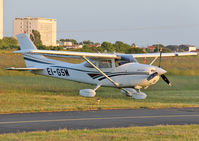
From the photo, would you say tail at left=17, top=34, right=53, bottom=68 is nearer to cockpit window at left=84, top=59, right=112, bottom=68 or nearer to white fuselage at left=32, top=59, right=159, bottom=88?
white fuselage at left=32, top=59, right=159, bottom=88

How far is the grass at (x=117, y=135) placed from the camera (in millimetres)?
9273

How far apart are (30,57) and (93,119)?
1339 centimetres

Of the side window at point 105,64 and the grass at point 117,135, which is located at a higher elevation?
the side window at point 105,64

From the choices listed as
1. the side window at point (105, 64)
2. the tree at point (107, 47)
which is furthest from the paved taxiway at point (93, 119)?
the tree at point (107, 47)

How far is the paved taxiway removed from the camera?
11375 millimetres

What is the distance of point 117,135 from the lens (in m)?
9.71

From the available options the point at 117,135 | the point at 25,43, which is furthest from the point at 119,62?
the point at 117,135

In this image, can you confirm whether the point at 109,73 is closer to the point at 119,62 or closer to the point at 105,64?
the point at 105,64

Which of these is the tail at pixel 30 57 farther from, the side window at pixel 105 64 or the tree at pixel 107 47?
the tree at pixel 107 47

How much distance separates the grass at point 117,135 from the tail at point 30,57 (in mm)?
14465

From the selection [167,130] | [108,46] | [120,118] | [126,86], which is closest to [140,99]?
[126,86]

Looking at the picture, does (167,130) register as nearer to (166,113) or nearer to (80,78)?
(166,113)

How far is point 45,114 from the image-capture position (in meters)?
13.9

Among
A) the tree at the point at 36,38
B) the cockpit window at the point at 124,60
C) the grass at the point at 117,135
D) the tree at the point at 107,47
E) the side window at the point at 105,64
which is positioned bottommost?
the grass at the point at 117,135
